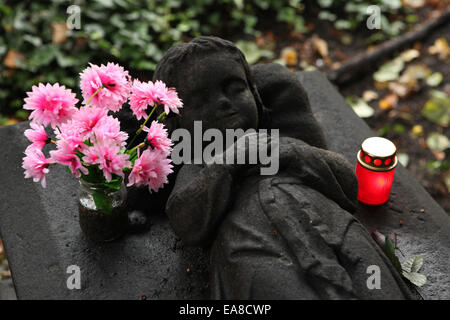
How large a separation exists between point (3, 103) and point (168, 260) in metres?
2.49

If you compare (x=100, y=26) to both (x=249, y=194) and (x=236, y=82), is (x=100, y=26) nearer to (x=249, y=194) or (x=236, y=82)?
(x=236, y=82)

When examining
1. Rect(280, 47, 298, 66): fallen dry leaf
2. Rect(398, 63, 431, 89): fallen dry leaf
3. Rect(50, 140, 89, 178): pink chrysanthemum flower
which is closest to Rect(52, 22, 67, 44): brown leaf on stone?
Rect(280, 47, 298, 66): fallen dry leaf

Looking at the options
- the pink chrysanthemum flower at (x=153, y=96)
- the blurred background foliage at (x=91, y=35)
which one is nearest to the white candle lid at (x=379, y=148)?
the pink chrysanthemum flower at (x=153, y=96)

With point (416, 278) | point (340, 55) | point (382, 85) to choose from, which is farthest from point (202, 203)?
point (340, 55)

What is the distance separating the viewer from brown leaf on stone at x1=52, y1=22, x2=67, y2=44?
14.0 feet

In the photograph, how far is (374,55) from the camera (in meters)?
4.62

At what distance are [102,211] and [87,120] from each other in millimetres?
486

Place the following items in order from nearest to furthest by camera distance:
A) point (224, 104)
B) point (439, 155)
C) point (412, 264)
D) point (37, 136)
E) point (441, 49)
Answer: point (37, 136) < point (224, 104) < point (412, 264) < point (439, 155) < point (441, 49)

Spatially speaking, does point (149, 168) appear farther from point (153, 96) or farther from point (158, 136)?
point (153, 96)

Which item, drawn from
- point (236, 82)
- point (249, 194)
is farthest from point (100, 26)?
point (249, 194)

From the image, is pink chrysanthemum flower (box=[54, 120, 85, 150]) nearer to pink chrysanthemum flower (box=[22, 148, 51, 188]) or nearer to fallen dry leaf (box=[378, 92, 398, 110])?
pink chrysanthemum flower (box=[22, 148, 51, 188])

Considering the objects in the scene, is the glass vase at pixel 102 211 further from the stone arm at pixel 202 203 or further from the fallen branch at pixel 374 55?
the fallen branch at pixel 374 55

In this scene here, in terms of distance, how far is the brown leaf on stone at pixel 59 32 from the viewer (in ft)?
14.0

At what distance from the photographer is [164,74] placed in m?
2.21
